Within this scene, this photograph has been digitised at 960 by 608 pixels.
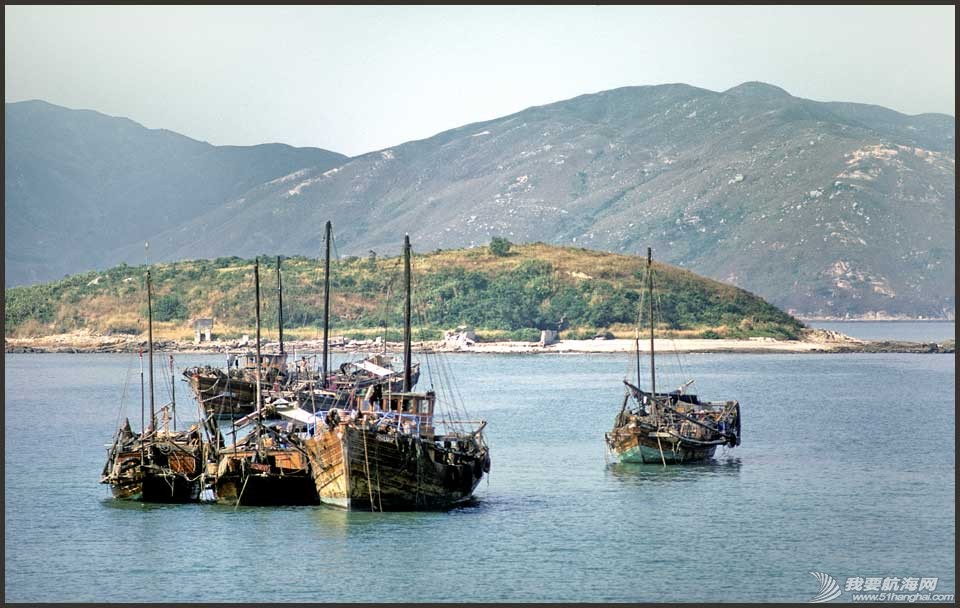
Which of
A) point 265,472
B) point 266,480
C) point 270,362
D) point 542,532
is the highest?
point 270,362

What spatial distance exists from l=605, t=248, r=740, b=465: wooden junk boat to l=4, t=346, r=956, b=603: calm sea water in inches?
40.5

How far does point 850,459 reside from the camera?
82.8 meters

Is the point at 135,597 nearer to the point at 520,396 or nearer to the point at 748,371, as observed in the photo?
the point at 520,396

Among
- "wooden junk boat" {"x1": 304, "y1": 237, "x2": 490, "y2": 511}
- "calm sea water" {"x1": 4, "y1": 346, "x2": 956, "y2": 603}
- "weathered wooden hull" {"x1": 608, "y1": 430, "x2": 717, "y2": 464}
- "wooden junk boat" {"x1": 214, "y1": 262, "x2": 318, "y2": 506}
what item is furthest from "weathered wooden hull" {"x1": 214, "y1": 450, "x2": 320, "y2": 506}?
"weathered wooden hull" {"x1": 608, "y1": 430, "x2": 717, "y2": 464}

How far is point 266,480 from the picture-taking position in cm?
6262

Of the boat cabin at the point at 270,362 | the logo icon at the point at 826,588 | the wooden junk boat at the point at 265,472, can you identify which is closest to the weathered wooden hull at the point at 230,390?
the boat cabin at the point at 270,362

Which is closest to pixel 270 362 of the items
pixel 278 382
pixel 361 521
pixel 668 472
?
pixel 278 382

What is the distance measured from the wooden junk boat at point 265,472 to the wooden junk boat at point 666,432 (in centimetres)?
1845

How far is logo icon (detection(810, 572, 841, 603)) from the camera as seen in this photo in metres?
50.7

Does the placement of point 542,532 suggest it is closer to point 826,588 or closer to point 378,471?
point 378,471

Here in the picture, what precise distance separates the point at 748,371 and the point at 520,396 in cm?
4535

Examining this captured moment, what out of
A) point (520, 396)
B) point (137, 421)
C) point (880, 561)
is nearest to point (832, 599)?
point (880, 561)

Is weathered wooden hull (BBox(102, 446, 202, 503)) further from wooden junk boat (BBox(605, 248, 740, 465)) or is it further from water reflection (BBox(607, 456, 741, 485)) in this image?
wooden junk boat (BBox(605, 248, 740, 465))

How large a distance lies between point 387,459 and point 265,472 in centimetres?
644
